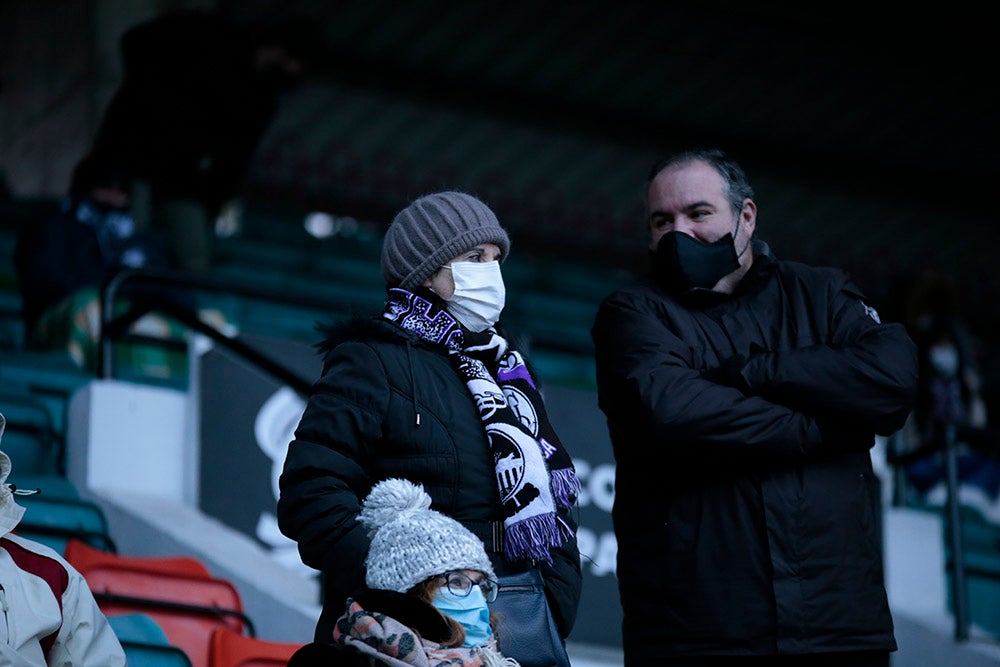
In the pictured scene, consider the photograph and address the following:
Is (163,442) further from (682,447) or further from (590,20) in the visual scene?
(590,20)

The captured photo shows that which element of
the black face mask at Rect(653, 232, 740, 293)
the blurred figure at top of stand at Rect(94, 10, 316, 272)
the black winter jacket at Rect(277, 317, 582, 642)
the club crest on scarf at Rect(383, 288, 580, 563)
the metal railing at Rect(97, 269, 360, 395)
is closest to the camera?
the black winter jacket at Rect(277, 317, 582, 642)

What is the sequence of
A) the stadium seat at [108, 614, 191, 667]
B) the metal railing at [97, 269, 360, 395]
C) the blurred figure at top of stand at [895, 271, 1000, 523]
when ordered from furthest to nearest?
the blurred figure at top of stand at [895, 271, 1000, 523]
the metal railing at [97, 269, 360, 395]
the stadium seat at [108, 614, 191, 667]

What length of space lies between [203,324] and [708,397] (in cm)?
261

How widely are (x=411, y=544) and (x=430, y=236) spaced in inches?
27.7

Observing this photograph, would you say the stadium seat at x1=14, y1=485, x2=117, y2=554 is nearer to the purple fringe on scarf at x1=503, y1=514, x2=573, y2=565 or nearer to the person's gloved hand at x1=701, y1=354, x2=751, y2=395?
the purple fringe on scarf at x1=503, y1=514, x2=573, y2=565

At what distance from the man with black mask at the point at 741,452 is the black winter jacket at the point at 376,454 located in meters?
0.23

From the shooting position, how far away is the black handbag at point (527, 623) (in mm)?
3064

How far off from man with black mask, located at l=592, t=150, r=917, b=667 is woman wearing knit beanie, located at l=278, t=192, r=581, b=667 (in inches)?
7.1

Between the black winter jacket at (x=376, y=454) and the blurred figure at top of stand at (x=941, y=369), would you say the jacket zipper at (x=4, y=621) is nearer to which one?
the black winter jacket at (x=376, y=454)

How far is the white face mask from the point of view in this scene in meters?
3.30

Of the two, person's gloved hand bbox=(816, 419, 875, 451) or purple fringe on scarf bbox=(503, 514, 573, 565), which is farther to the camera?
person's gloved hand bbox=(816, 419, 875, 451)

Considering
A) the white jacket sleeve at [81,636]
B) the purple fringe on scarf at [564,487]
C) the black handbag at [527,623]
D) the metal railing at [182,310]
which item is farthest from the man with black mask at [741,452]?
the metal railing at [182,310]

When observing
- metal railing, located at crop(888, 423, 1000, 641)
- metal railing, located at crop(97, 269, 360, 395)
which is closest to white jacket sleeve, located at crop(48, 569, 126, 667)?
metal railing, located at crop(97, 269, 360, 395)

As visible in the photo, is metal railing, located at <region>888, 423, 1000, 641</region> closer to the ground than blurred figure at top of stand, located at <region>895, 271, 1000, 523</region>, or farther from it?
closer to the ground
